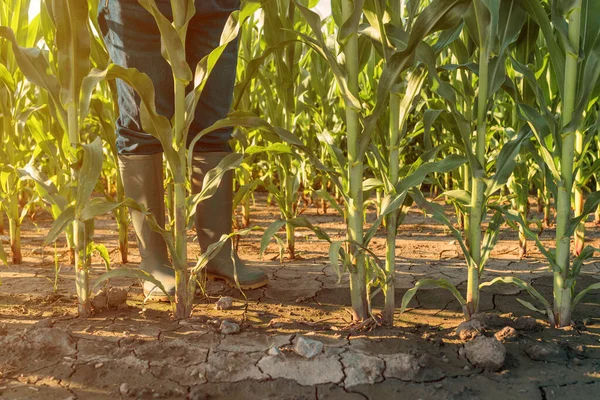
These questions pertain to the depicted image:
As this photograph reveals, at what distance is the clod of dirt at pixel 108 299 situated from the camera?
1.73 meters

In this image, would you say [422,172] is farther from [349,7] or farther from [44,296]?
[44,296]

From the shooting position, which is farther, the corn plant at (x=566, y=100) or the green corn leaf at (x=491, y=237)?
the green corn leaf at (x=491, y=237)

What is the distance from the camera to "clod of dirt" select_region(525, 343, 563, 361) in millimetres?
1447

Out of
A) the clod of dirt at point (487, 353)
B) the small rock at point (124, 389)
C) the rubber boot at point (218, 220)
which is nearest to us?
the small rock at point (124, 389)

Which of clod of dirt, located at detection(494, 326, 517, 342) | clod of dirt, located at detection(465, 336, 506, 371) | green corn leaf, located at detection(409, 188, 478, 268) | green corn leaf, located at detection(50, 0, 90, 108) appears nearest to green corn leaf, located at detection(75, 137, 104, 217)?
green corn leaf, located at detection(50, 0, 90, 108)

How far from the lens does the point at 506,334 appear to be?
1541mm

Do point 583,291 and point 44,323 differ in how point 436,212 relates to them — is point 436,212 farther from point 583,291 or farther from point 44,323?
point 44,323

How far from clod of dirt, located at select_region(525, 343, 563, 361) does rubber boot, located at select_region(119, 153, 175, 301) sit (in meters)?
1.11

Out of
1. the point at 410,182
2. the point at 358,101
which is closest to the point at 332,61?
the point at 358,101

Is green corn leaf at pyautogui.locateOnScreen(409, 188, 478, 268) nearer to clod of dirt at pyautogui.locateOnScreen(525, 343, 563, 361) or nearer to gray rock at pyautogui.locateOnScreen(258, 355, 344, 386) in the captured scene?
clod of dirt at pyautogui.locateOnScreen(525, 343, 563, 361)

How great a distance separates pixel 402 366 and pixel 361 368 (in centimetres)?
10

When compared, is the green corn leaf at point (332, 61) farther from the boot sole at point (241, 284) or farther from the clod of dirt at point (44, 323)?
the clod of dirt at point (44, 323)

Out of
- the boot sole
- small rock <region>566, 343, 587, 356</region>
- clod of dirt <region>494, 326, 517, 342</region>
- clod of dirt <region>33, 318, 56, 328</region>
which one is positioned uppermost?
the boot sole

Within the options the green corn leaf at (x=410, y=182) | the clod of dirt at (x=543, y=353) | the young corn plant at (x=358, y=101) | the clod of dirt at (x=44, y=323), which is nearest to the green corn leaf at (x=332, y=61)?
the young corn plant at (x=358, y=101)
